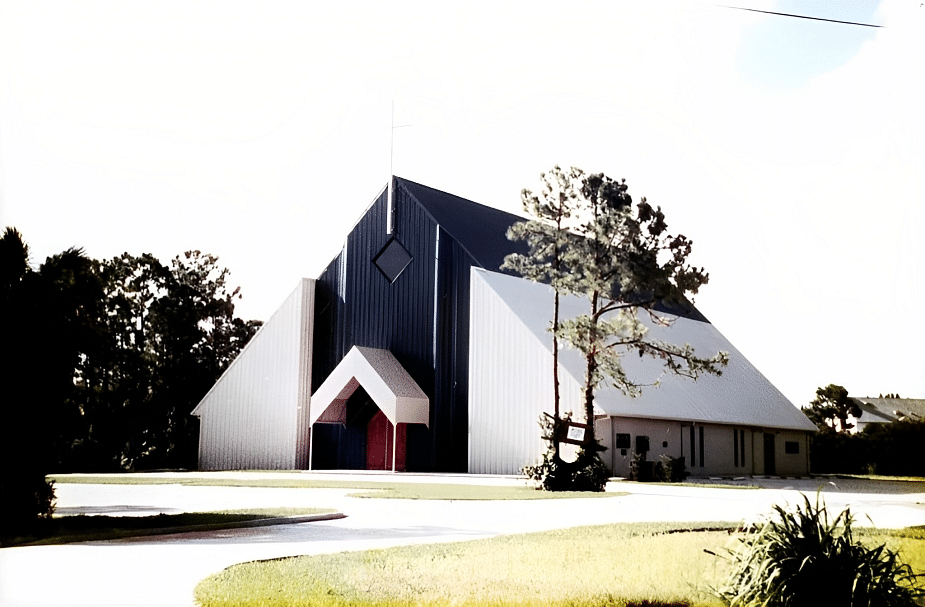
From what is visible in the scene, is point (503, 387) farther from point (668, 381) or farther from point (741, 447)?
point (741, 447)

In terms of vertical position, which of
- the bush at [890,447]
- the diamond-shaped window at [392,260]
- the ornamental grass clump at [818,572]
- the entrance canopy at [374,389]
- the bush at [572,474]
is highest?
the diamond-shaped window at [392,260]

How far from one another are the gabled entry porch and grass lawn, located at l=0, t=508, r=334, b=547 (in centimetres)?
1763

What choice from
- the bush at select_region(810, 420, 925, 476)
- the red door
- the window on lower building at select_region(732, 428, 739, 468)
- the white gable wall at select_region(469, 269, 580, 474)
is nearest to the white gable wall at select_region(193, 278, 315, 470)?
the red door

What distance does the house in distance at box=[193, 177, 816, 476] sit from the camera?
1108 inches

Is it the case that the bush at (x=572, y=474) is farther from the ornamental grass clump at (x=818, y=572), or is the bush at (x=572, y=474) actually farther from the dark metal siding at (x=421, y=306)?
the ornamental grass clump at (x=818, y=572)

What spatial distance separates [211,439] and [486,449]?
1156 centimetres

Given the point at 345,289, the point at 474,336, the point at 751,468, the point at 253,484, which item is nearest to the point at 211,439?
the point at 345,289

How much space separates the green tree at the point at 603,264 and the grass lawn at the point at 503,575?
10666 millimetres

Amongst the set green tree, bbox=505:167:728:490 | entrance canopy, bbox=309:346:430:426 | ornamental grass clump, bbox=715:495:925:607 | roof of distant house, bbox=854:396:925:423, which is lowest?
ornamental grass clump, bbox=715:495:925:607

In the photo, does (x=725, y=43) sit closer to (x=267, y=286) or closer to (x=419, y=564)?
(x=419, y=564)

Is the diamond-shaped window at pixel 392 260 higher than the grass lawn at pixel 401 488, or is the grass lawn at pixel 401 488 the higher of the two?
the diamond-shaped window at pixel 392 260

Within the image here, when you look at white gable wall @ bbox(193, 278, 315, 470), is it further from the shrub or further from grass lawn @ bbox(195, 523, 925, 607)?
grass lawn @ bbox(195, 523, 925, 607)

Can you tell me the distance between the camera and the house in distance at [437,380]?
28.1m

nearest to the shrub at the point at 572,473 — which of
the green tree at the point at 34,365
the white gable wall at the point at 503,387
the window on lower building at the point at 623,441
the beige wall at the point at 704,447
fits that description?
the beige wall at the point at 704,447
